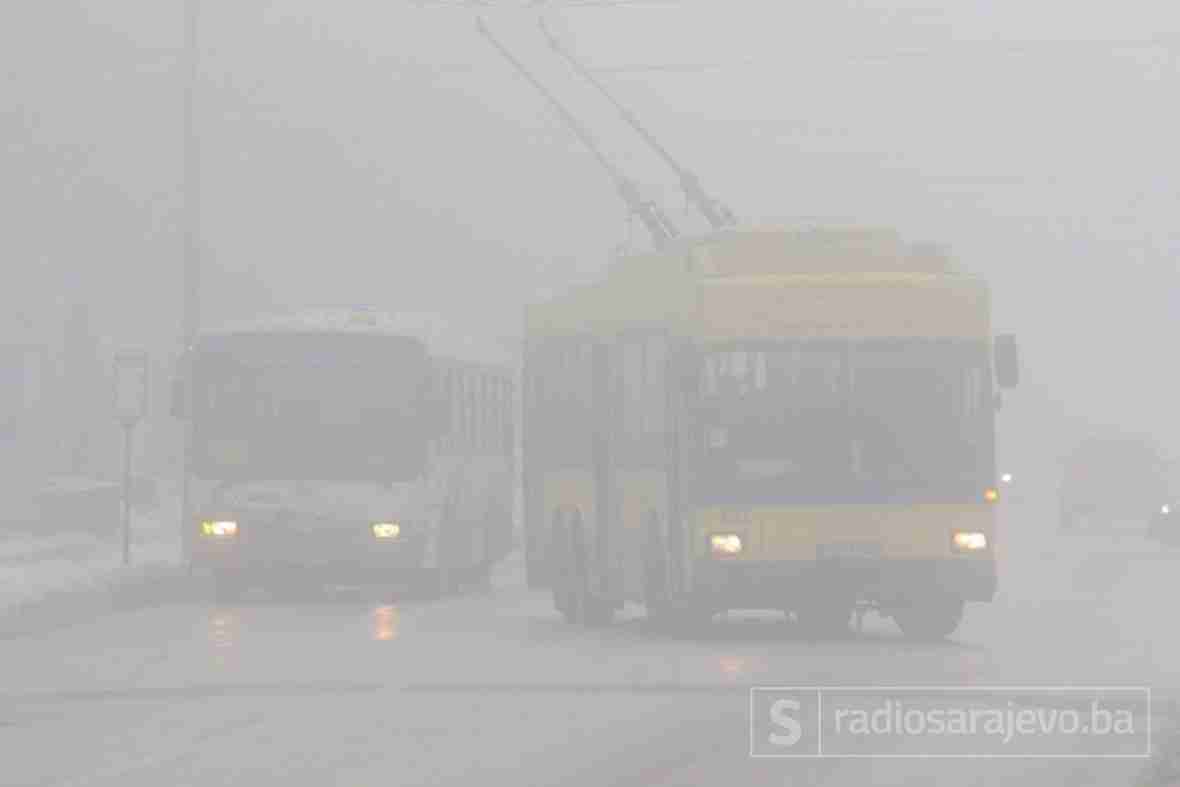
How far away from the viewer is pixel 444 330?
31.8m

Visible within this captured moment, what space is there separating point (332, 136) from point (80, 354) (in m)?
26.8

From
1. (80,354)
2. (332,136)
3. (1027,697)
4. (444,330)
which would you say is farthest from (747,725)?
(332,136)

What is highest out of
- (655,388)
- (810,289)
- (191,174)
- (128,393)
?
(191,174)

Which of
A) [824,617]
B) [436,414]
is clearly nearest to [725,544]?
[824,617]

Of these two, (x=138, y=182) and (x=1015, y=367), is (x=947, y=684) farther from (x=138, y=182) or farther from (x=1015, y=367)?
(x=138, y=182)

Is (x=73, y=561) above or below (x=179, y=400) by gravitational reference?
below

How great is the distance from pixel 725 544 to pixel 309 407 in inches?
376

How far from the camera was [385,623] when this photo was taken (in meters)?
24.8

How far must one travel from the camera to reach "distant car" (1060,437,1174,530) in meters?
60.4

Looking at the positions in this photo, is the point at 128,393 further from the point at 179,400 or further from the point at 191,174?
the point at 191,174

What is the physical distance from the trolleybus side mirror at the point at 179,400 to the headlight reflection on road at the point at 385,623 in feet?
10.3

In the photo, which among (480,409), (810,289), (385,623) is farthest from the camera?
(480,409)

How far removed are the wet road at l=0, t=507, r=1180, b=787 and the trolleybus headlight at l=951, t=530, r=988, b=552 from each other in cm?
68

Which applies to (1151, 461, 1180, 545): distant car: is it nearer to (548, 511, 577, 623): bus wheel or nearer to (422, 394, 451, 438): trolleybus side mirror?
(422, 394, 451, 438): trolleybus side mirror
